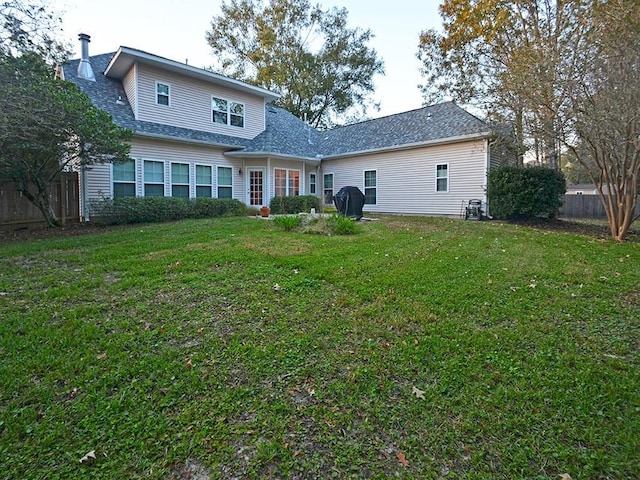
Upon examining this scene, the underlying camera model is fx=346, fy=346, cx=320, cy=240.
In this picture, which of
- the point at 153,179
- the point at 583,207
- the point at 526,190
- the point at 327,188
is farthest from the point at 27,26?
the point at 583,207

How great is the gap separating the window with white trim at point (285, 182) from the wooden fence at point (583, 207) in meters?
12.8

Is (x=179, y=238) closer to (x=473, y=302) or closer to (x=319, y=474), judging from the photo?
(x=473, y=302)

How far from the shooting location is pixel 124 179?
1212cm

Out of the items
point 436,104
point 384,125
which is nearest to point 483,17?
point 436,104

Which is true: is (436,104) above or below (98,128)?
→ above

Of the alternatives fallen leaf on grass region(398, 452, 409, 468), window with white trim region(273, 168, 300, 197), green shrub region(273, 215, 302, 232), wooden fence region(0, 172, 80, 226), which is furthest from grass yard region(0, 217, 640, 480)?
window with white trim region(273, 168, 300, 197)

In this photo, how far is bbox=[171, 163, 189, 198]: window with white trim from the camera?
13.4 m

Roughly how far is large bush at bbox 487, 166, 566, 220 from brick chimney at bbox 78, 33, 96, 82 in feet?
51.8

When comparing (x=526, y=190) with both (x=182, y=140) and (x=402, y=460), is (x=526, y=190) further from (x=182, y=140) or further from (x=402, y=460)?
(x=182, y=140)

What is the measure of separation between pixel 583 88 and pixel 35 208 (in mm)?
14709

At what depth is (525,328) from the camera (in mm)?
3234

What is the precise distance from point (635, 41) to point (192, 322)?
31.6ft

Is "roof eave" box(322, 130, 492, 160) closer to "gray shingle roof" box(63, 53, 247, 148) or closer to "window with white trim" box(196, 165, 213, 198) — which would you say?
"gray shingle roof" box(63, 53, 247, 148)

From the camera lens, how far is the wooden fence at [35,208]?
9.73m
